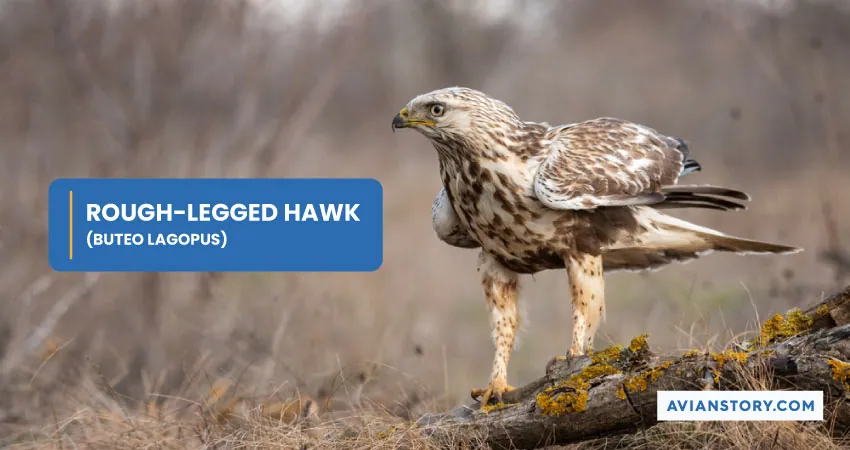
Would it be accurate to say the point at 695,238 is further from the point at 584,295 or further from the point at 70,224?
the point at 70,224

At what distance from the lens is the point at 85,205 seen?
603 cm

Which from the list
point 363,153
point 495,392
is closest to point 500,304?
point 495,392

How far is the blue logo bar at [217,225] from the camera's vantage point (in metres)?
5.75

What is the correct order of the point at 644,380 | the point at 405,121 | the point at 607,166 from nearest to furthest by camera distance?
the point at 644,380
the point at 405,121
the point at 607,166

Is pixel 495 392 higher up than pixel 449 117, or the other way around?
pixel 449 117

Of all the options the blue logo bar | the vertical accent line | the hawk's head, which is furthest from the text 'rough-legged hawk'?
the vertical accent line

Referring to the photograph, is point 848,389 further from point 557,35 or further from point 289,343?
point 557,35

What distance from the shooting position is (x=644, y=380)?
11.6 feet

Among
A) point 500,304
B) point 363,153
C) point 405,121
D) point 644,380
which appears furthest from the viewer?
point 363,153

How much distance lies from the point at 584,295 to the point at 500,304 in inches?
18.3

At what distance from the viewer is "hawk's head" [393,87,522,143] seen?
398 cm

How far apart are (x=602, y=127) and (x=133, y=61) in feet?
15.2

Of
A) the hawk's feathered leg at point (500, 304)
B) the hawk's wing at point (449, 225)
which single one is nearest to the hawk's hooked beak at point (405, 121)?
the hawk's wing at point (449, 225)

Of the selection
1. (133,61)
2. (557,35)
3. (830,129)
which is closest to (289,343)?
(133,61)
